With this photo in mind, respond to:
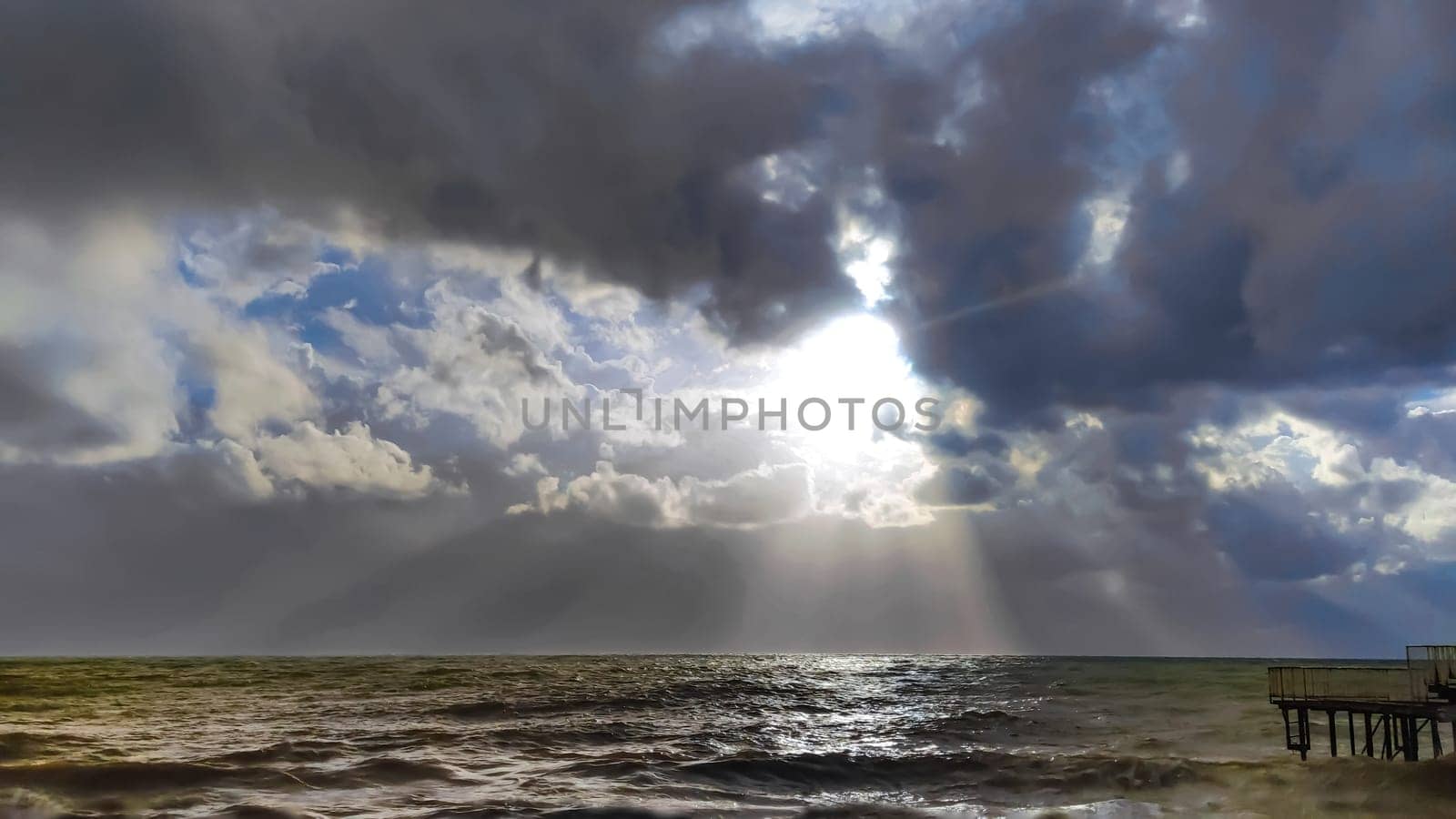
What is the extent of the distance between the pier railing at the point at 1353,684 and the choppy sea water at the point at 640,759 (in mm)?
2951

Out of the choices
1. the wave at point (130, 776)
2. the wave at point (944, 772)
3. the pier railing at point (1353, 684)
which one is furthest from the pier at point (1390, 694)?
the wave at point (130, 776)

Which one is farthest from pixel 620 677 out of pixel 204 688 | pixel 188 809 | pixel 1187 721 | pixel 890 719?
pixel 188 809

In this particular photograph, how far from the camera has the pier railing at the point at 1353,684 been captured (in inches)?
1242

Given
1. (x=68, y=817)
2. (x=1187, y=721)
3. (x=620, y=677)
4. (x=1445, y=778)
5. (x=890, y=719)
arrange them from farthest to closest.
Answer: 1. (x=620, y=677)
2. (x=1187, y=721)
3. (x=890, y=719)
4. (x=1445, y=778)
5. (x=68, y=817)

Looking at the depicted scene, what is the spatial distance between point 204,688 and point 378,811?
5100cm

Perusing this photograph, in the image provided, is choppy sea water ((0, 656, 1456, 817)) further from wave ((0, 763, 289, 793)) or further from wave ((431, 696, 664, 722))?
wave ((431, 696, 664, 722))

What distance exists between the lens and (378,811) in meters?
22.5

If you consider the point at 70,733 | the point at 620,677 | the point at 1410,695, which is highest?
the point at 1410,695

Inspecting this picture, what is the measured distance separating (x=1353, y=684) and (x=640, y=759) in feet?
89.5

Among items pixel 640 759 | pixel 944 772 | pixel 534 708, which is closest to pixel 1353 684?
pixel 944 772

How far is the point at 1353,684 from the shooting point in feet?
111

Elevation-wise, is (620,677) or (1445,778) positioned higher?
(1445,778)

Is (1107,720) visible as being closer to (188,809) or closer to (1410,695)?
(1410,695)

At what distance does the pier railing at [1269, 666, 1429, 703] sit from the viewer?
3155 centimetres
